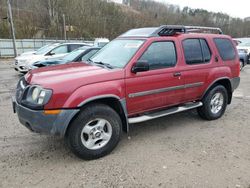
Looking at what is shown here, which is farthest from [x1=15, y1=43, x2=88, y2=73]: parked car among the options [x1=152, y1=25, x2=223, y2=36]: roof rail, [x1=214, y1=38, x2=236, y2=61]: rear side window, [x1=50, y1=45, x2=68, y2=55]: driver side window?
[x1=214, y1=38, x2=236, y2=61]: rear side window

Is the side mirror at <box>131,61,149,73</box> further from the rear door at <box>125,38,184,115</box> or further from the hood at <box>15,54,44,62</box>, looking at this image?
the hood at <box>15,54,44,62</box>

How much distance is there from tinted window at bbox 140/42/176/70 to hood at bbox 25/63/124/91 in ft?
2.02

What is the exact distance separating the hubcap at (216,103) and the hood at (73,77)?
2531 millimetres

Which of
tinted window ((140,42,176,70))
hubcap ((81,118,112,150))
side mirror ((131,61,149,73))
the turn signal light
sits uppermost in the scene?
tinted window ((140,42,176,70))

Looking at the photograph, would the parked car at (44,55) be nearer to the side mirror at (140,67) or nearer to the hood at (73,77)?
the hood at (73,77)

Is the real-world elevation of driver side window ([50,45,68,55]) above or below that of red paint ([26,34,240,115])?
above

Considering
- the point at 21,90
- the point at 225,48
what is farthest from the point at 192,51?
the point at 21,90

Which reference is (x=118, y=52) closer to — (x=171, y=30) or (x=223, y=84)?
→ (x=171, y=30)

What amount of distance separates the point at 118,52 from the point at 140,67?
784 mm

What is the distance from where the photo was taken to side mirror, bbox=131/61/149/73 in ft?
11.2

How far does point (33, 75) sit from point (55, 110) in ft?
2.83

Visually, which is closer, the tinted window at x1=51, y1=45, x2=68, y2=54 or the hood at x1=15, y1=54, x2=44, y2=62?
the hood at x1=15, y1=54, x2=44, y2=62

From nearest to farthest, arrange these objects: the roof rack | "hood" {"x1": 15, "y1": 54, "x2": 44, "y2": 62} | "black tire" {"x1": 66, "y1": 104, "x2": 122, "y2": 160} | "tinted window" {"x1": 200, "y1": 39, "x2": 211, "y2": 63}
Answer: "black tire" {"x1": 66, "y1": 104, "x2": 122, "y2": 160} → the roof rack → "tinted window" {"x1": 200, "y1": 39, "x2": 211, "y2": 63} → "hood" {"x1": 15, "y1": 54, "x2": 44, "y2": 62}

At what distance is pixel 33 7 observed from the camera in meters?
35.6
